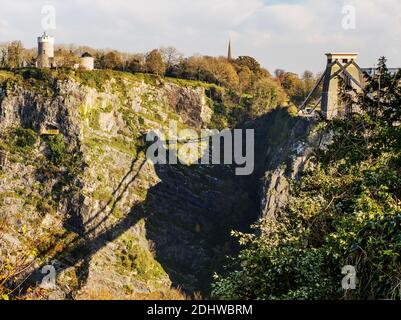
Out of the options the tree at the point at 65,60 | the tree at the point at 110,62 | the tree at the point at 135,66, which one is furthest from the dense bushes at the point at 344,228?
the tree at the point at 135,66

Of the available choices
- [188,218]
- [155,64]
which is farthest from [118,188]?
[155,64]

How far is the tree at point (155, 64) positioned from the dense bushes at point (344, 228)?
5471 centimetres

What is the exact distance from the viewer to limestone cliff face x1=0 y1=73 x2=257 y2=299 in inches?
2303

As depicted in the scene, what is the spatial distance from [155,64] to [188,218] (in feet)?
63.7

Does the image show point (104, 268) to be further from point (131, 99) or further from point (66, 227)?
point (131, 99)

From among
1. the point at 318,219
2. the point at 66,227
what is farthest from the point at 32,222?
the point at 318,219

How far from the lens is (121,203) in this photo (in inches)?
2489

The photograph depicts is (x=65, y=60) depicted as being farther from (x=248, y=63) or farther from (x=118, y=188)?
(x=248, y=63)

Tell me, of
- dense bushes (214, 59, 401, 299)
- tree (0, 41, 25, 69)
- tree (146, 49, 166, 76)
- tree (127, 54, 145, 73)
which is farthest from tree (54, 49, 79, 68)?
dense bushes (214, 59, 401, 299)

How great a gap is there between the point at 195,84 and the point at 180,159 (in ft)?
37.5

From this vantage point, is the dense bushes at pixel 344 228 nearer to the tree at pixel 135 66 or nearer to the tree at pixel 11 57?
the tree at pixel 135 66

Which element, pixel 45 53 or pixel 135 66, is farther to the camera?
pixel 135 66

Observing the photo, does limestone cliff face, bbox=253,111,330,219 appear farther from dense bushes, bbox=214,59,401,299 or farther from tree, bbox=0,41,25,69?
dense bushes, bbox=214,59,401,299

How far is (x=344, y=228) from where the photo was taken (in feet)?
37.6
